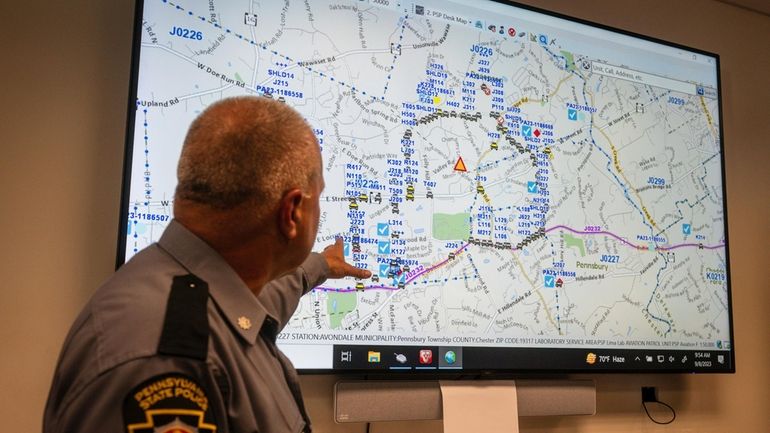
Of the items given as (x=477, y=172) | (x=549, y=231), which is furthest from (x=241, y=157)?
(x=549, y=231)

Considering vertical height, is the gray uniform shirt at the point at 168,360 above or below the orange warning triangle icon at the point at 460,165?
below

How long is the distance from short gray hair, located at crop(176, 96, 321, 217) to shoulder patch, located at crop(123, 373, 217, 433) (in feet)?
1.11

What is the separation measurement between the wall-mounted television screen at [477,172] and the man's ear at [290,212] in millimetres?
777

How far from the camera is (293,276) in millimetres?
1730

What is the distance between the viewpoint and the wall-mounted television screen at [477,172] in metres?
1.99

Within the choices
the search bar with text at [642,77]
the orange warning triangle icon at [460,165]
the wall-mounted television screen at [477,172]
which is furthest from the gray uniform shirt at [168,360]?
the search bar with text at [642,77]

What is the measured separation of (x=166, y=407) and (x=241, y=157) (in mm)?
430

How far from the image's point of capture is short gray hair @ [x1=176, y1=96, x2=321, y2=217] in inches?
44.1

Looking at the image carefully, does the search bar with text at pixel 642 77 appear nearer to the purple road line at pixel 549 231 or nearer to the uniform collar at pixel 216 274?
the purple road line at pixel 549 231

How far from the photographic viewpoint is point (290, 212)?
1.20 m

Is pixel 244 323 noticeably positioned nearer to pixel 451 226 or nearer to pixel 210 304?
pixel 210 304

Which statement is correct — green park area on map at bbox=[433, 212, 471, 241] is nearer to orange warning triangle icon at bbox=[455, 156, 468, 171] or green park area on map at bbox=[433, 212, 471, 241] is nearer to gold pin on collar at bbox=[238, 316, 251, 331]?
orange warning triangle icon at bbox=[455, 156, 468, 171]

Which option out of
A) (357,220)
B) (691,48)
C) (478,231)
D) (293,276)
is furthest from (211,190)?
(691,48)

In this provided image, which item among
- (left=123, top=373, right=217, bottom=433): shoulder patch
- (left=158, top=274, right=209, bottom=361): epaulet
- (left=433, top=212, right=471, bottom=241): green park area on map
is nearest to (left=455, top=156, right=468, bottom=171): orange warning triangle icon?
(left=433, top=212, right=471, bottom=241): green park area on map
